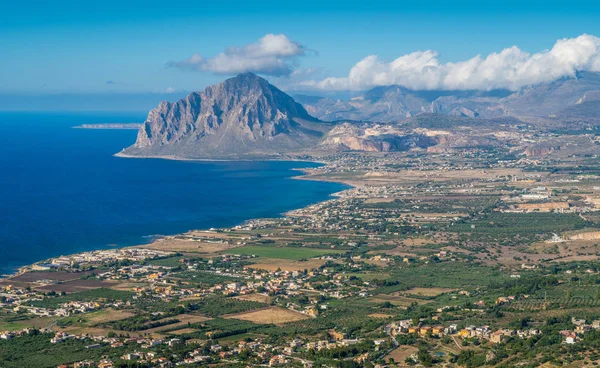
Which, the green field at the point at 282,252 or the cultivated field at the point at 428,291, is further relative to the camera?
the green field at the point at 282,252

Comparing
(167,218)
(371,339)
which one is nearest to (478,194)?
(167,218)

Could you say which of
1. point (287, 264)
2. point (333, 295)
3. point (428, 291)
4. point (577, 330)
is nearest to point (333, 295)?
point (333, 295)

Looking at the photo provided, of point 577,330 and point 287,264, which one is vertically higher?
point 577,330

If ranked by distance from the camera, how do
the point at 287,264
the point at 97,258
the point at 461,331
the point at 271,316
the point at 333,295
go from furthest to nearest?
1. the point at 97,258
2. the point at 287,264
3. the point at 333,295
4. the point at 271,316
5. the point at 461,331

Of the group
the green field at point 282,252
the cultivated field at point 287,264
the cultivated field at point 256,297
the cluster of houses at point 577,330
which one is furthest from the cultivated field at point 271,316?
the green field at point 282,252

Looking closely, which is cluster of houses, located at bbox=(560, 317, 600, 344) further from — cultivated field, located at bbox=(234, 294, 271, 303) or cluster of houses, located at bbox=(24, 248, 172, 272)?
cluster of houses, located at bbox=(24, 248, 172, 272)

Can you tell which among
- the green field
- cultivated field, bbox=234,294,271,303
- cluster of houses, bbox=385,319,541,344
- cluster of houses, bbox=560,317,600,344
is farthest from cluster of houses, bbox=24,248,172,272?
cluster of houses, bbox=560,317,600,344

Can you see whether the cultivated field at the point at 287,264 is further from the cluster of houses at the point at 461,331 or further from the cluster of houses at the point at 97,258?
the cluster of houses at the point at 461,331

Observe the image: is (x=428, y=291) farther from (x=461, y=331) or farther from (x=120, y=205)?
(x=120, y=205)
